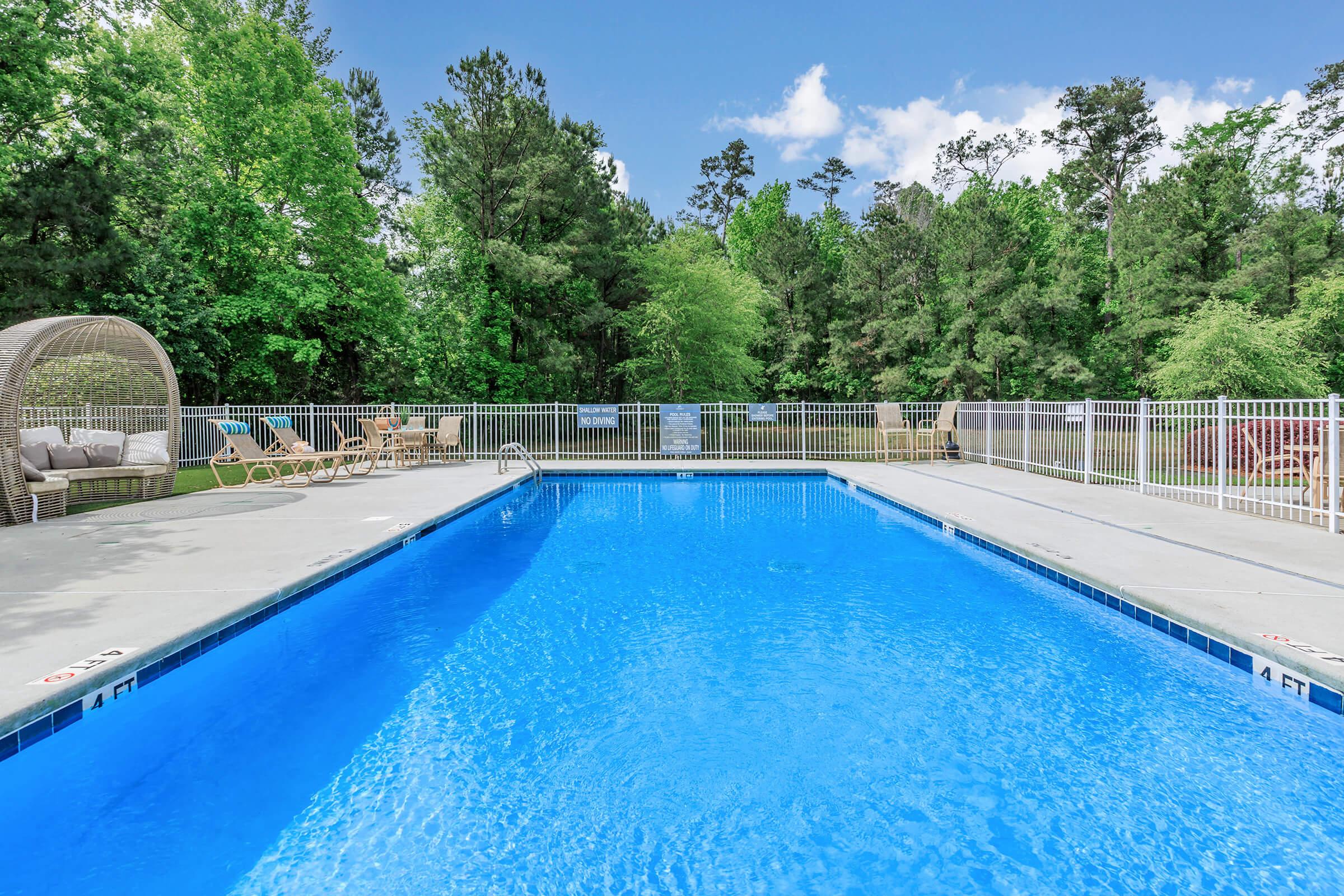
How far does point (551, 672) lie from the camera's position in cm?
375

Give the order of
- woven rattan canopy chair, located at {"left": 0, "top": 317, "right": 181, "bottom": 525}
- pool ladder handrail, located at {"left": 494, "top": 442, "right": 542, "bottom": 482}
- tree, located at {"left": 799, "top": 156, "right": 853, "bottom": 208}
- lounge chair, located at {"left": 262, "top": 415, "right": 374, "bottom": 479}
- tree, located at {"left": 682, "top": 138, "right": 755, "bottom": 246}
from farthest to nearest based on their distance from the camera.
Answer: tree, located at {"left": 682, "top": 138, "right": 755, "bottom": 246} < tree, located at {"left": 799, "top": 156, "right": 853, "bottom": 208} < pool ladder handrail, located at {"left": 494, "top": 442, "right": 542, "bottom": 482} < lounge chair, located at {"left": 262, "top": 415, "right": 374, "bottom": 479} < woven rattan canopy chair, located at {"left": 0, "top": 317, "right": 181, "bottom": 525}

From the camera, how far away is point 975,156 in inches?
1259

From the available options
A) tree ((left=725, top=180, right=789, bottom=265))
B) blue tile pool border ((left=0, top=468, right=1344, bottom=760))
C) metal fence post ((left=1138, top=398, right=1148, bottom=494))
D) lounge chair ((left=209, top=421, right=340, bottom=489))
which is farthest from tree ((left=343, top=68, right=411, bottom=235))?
metal fence post ((left=1138, top=398, right=1148, bottom=494))

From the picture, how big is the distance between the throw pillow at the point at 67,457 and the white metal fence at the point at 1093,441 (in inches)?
169

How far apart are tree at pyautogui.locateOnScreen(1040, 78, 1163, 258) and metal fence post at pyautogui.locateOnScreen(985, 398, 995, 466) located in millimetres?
20454

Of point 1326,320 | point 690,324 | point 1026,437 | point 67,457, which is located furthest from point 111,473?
point 1326,320

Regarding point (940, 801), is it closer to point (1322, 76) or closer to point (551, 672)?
point (551, 672)

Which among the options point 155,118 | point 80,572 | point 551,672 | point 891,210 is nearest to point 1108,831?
point 551,672

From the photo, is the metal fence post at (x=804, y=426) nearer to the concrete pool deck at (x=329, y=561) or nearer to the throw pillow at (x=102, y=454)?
the concrete pool deck at (x=329, y=561)

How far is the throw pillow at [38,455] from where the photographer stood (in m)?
8.77

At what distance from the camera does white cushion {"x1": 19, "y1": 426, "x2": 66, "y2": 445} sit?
902 centimetres

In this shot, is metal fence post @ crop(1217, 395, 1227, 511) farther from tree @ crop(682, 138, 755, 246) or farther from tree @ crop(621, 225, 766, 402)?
tree @ crop(682, 138, 755, 246)

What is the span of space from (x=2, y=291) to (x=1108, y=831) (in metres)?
20.5

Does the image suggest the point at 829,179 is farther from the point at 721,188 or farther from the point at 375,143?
the point at 375,143
